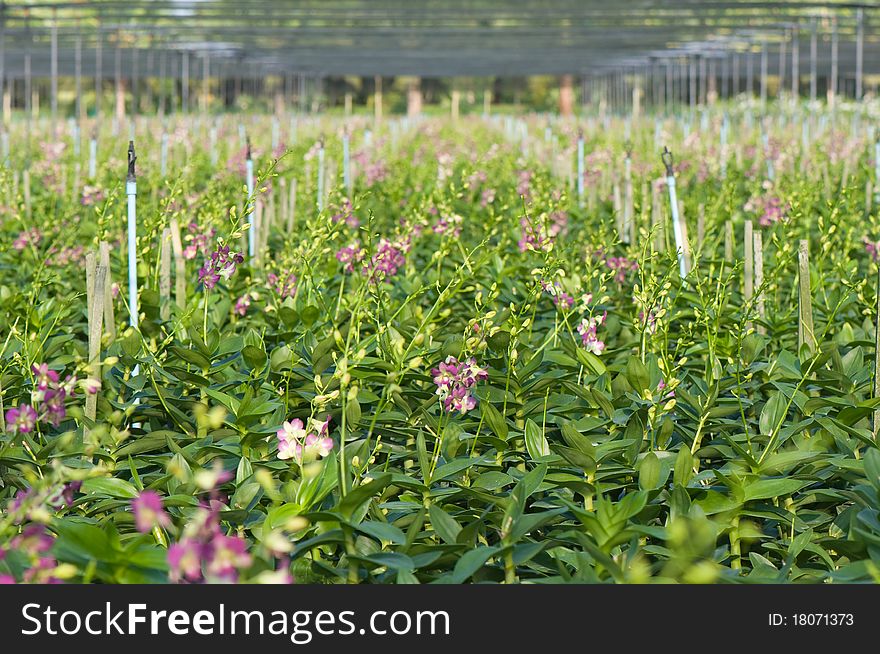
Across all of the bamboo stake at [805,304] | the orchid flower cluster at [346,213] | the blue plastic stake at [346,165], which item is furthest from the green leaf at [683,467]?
the blue plastic stake at [346,165]

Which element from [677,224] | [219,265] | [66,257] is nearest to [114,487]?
[219,265]

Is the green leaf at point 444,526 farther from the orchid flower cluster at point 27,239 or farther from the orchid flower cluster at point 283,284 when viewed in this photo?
the orchid flower cluster at point 27,239

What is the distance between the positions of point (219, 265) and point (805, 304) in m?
1.59

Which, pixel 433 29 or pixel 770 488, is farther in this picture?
pixel 433 29

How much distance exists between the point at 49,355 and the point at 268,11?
926 cm

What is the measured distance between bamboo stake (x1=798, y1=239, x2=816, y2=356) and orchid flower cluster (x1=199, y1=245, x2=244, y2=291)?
1.47m

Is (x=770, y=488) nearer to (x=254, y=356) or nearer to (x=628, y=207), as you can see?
(x=254, y=356)

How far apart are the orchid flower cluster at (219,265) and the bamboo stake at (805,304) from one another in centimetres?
147

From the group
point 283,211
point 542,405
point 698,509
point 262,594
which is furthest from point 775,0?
point 262,594

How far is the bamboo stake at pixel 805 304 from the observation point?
2865 millimetres

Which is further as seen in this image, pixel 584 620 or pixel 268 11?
pixel 268 11

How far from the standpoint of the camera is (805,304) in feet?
9.69

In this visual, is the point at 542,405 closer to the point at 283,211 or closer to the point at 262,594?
the point at 262,594

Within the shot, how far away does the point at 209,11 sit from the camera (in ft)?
37.1
